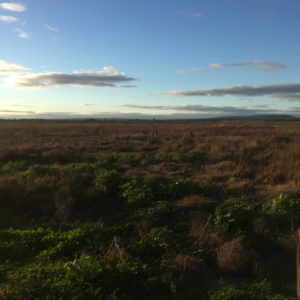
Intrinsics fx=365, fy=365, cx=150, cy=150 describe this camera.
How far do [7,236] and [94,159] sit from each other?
8807 millimetres

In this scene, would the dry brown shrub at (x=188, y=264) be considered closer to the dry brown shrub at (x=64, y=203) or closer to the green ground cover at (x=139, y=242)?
the green ground cover at (x=139, y=242)

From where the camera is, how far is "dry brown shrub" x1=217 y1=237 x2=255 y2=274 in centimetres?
500

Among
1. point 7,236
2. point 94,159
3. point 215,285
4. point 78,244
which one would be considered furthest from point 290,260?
point 94,159

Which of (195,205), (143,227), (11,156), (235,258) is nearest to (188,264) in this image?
(235,258)

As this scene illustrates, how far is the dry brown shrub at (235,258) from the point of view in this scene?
197 inches

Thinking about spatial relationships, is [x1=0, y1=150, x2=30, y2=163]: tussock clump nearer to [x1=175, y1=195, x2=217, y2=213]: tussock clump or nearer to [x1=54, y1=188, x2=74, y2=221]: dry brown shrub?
[x1=54, y1=188, x2=74, y2=221]: dry brown shrub

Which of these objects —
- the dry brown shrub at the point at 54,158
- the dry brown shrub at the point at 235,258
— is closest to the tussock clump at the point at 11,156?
the dry brown shrub at the point at 54,158

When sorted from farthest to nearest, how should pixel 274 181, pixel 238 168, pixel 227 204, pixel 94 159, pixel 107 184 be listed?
1. pixel 94 159
2. pixel 238 168
3. pixel 274 181
4. pixel 107 184
5. pixel 227 204

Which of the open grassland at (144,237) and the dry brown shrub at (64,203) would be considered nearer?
the open grassland at (144,237)

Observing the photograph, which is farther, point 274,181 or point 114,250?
point 274,181

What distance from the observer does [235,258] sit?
198 inches

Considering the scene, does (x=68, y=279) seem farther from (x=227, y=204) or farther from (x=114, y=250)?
(x=227, y=204)

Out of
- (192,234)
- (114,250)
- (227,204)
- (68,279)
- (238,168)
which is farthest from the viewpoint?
(238,168)

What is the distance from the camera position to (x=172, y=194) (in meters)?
8.16
